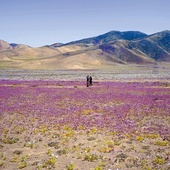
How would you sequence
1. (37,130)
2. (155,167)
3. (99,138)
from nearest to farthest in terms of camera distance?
(155,167), (99,138), (37,130)

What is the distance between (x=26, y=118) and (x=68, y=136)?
717 cm

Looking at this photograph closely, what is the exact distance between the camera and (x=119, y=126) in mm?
19875

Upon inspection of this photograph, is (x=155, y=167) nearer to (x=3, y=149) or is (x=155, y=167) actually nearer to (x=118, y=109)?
(x=3, y=149)

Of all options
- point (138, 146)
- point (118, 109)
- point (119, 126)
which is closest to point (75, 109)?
point (118, 109)

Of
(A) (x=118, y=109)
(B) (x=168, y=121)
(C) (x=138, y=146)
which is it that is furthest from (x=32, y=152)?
(A) (x=118, y=109)

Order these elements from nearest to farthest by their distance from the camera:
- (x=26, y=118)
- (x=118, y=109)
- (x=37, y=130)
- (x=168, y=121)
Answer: (x=37, y=130)
(x=168, y=121)
(x=26, y=118)
(x=118, y=109)

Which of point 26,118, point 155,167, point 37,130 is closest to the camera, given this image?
point 155,167

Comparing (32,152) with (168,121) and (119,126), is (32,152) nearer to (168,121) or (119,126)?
(119,126)

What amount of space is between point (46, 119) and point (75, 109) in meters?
5.36

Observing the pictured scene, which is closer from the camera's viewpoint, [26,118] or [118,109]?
[26,118]

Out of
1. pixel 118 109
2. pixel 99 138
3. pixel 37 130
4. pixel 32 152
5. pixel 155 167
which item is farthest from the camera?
pixel 118 109

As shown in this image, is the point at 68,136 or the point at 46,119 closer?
the point at 68,136

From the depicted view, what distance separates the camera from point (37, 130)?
1903 cm

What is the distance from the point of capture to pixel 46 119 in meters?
22.6
